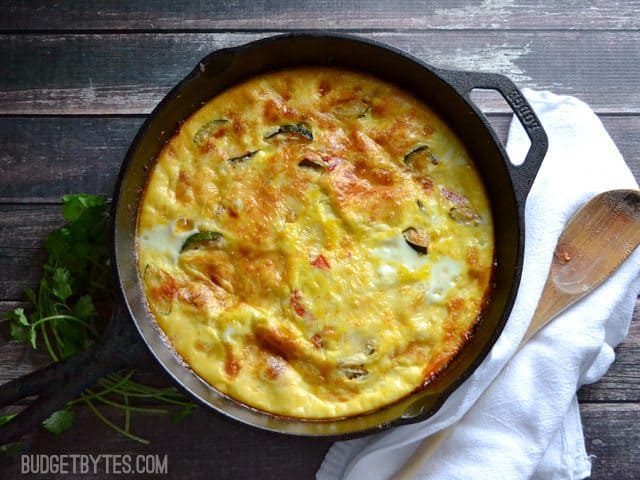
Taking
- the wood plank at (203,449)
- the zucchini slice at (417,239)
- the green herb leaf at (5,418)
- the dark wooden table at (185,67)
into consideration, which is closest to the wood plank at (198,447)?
the wood plank at (203,449)

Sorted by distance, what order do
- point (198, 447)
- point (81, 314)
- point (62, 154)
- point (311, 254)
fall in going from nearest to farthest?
point (311, 254) < point (81, 314) < point (198, 447) < point (62, 154)

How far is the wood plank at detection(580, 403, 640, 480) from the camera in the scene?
2.84m

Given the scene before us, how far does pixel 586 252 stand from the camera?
273 cm

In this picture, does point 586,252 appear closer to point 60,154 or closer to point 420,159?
point 420,159

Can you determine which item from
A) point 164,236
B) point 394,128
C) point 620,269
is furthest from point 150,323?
point 620,269

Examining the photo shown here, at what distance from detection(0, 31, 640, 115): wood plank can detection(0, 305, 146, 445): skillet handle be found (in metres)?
1.08

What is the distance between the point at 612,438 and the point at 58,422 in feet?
7.12

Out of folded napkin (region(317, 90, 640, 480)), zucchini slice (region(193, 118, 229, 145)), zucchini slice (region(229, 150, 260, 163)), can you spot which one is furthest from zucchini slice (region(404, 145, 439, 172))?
zucchini slice (region(193, 118, 229, 145))

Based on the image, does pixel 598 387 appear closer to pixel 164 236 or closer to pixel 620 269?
pixel 620 269

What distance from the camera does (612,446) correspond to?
2.85m

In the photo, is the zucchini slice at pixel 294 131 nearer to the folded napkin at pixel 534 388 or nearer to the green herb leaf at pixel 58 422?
the folded napkin at pixel 534 388

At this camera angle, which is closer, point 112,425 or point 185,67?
point 112,425

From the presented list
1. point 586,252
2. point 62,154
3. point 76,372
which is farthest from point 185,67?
point 586,252

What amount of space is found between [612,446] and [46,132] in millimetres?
2636
